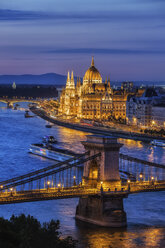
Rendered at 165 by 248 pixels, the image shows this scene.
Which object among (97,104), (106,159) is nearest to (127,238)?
Answer: (106,159)

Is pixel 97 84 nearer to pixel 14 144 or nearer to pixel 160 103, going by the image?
pixel 160 103

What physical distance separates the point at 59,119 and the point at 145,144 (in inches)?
1296

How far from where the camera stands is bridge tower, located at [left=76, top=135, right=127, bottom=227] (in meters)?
19.1

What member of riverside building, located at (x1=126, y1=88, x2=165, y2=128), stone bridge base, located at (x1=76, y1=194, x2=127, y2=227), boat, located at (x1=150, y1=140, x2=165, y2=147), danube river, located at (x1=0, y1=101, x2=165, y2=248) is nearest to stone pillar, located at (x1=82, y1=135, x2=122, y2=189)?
stone bridge base, located at (x1=76, y1=194, x2=127, y2=227)

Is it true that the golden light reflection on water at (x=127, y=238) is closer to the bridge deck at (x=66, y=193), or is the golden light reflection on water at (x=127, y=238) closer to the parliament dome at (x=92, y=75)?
the bridge deck at (x=66, y=193)

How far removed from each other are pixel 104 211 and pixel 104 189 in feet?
2.13

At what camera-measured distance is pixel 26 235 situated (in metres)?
12.7

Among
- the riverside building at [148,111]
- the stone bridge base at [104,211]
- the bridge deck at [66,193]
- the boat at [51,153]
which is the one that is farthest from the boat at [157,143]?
the stone bridge base at [104,211]

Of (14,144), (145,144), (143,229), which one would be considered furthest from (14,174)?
(145,144)

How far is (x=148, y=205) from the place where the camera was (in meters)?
21.8

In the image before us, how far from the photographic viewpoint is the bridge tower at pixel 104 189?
19141 millimetres

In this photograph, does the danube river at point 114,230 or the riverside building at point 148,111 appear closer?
the danube river at point 114,230

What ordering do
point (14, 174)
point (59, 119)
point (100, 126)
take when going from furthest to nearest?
point (59, 119)
point (100, 126)
point (14, 174)

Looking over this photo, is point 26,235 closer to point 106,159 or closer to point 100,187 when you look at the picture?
point 100,187
